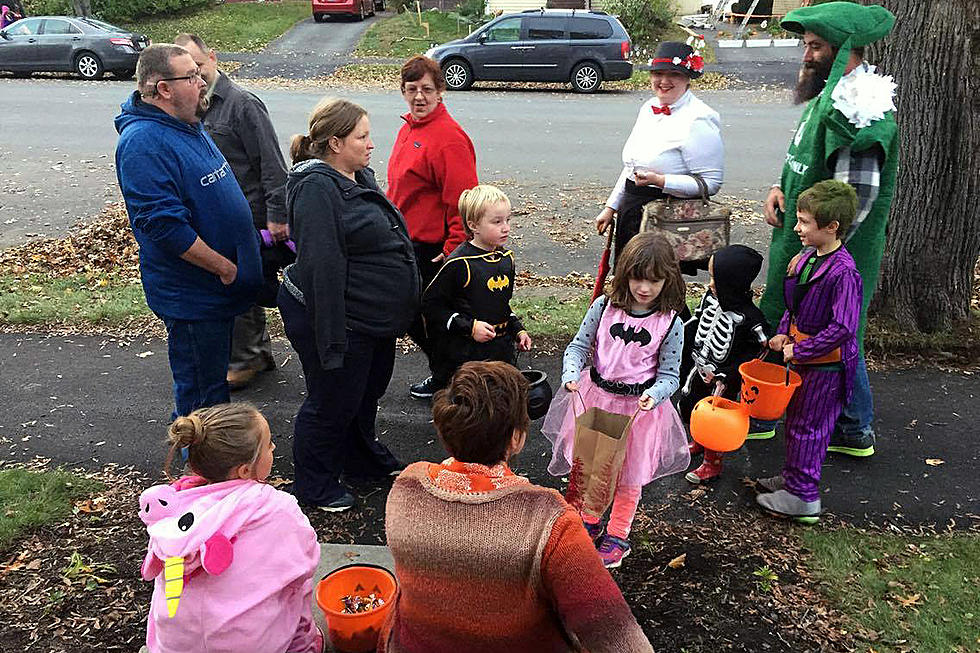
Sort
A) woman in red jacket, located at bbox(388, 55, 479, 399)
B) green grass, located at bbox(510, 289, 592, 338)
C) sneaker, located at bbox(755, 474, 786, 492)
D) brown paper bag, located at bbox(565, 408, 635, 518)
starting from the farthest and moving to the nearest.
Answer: green grass, located at bbox(510, 289, 592, 338)
woman in red jacket, located at bbox(388, 55, 479, 399)
sneaker, located at bbox(755, 474, 786, 492)
brown paper bag, located at bbox(565, 408, 635, 518)

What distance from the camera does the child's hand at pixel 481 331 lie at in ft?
13.0

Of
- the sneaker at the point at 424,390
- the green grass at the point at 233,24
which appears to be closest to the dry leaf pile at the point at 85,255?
the sneaker at the point at 424,390

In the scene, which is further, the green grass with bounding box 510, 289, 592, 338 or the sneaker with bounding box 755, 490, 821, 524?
the green grass with bounding box 510, 289, 592, 338

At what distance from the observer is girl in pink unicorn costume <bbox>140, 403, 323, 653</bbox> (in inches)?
98.6

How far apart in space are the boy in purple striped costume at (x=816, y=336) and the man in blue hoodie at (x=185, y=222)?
270 centimetres

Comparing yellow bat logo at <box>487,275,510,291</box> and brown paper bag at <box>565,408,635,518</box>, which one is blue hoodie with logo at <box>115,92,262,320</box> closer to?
yellow bat logo at <box>487,275,510,291</box>

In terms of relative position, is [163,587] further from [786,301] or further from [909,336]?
[909,336]

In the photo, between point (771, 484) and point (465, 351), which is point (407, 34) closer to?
point (465, 351)

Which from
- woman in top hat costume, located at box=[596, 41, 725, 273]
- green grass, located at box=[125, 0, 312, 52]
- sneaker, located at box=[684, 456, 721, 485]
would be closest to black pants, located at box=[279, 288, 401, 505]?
sneaker, located at box=[684, 456, 721, 485]

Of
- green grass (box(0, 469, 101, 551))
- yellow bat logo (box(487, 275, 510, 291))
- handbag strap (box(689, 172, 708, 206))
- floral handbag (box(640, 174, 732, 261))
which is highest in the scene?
handbag strap (box(689, 172, 708, 206))

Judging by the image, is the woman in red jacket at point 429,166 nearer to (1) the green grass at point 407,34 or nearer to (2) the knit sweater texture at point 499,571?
(2) the knit sweater texture at point 499,571

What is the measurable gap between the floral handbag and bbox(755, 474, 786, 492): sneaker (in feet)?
4.16

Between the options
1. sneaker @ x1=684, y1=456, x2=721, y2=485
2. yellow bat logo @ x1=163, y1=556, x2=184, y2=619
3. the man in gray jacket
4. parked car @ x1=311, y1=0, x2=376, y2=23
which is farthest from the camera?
parked car @ x1=311, y1=0, x2=376, y2=23

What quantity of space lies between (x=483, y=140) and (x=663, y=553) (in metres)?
10.3
